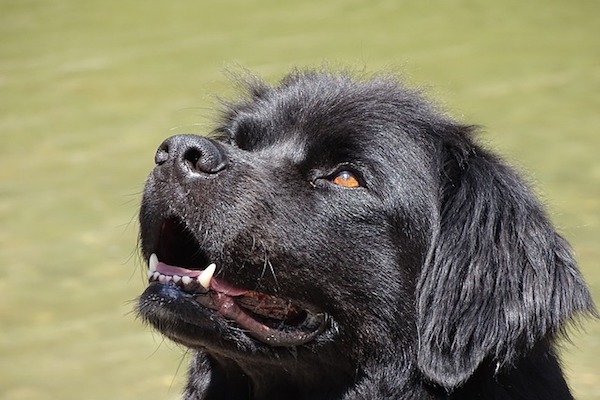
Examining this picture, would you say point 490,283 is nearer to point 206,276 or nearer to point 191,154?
point 206,276

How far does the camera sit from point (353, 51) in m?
12.6

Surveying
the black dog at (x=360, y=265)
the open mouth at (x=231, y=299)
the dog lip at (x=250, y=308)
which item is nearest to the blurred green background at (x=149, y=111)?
the black dog at (x=360, y=265)

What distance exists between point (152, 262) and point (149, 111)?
7169 mm

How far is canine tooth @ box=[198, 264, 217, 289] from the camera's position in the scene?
4.18m

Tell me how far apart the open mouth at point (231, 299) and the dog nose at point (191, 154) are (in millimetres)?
226

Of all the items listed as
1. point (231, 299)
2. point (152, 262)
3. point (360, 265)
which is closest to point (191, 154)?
point (152, 262)

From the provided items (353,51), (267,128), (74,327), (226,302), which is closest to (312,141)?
(267,128)

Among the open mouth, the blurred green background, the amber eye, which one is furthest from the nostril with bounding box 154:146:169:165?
the blurred green background

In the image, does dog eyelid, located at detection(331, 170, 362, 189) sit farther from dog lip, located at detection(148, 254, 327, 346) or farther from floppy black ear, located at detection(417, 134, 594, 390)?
dog lip, located at detection(148, 254, 327, 346)

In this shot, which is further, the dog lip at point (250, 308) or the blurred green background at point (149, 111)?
the blurred green background at point (149, 111)

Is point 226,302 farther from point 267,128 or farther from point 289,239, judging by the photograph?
point 267,128

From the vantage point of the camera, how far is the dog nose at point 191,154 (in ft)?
13.7

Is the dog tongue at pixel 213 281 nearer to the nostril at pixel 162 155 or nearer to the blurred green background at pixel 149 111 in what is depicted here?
the nostril at pixel 162 155

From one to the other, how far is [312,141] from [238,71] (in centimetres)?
121
